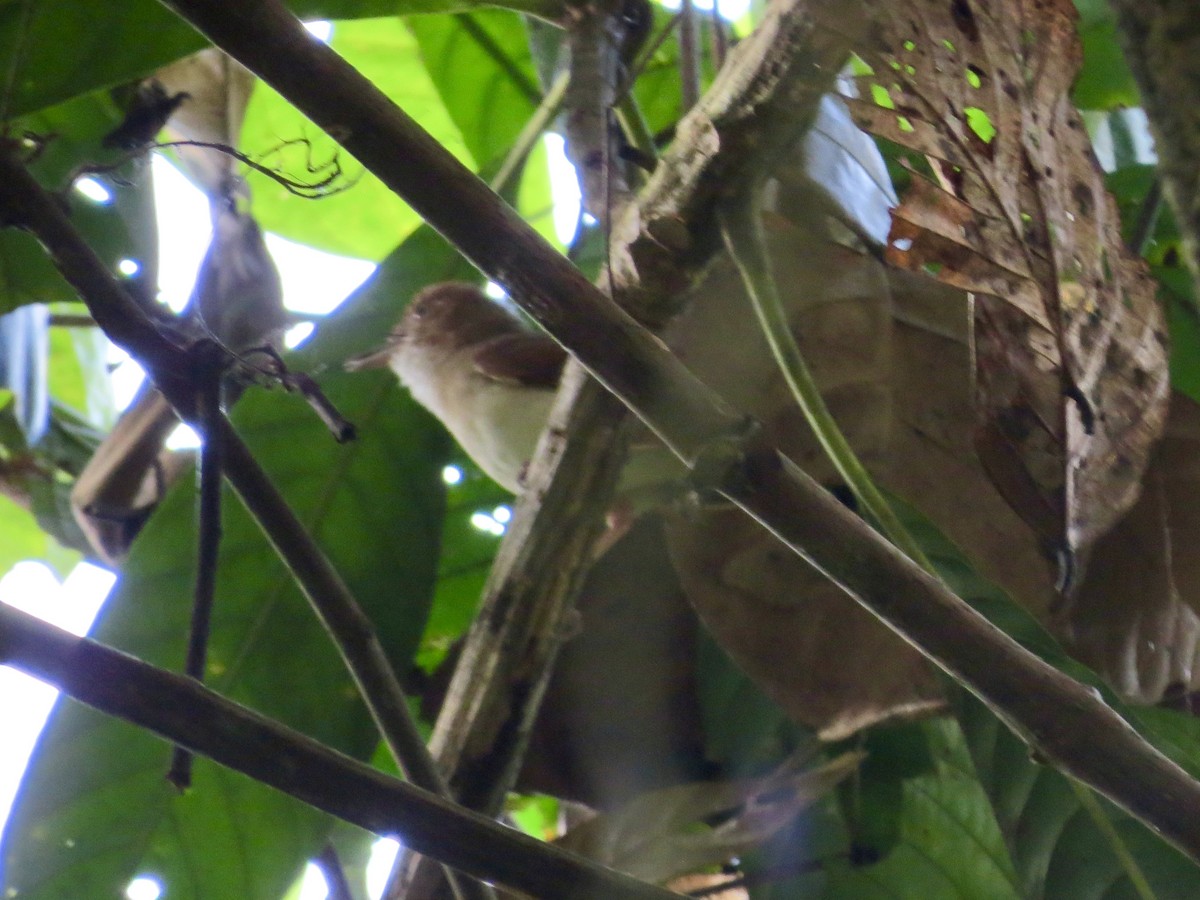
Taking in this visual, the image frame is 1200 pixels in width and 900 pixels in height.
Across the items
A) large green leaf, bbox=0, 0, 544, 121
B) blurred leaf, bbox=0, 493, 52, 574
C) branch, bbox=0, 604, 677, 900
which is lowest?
branch, bbox=0, 604, 677, 900

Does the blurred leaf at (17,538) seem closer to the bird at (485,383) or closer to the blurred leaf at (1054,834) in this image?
the bird at (485,383)

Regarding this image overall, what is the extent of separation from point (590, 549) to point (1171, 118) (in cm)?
87

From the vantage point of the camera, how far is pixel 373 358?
170cm

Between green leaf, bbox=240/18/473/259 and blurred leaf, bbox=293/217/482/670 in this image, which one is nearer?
blurred leaf, bbox=293/217/482/670

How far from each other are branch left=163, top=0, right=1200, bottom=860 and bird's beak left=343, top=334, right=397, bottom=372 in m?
1.07

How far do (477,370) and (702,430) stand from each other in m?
1.57

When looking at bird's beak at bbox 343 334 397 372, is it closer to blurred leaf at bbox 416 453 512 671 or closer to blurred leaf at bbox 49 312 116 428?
blurred leaf at bbox 416 453 512 671

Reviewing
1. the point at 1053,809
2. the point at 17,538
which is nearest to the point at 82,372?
the point at 17,538

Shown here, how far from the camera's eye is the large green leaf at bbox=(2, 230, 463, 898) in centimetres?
126

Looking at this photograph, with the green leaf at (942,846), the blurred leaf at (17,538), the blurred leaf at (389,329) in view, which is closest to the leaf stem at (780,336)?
the green leaf at (942,846)

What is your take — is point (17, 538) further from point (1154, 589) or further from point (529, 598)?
point (1154, 589)

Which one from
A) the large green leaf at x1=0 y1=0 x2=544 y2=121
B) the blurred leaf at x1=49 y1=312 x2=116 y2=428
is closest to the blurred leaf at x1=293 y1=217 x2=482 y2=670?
the large green leaf at x1=0 y1=0 x2=544 y2=121

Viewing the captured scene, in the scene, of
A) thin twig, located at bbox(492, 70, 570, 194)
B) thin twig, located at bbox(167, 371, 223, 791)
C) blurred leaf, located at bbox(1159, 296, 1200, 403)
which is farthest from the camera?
thin twig, located at bbox(492, 70, 570, 194)

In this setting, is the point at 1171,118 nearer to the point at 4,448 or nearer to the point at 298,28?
the point at 298,28
